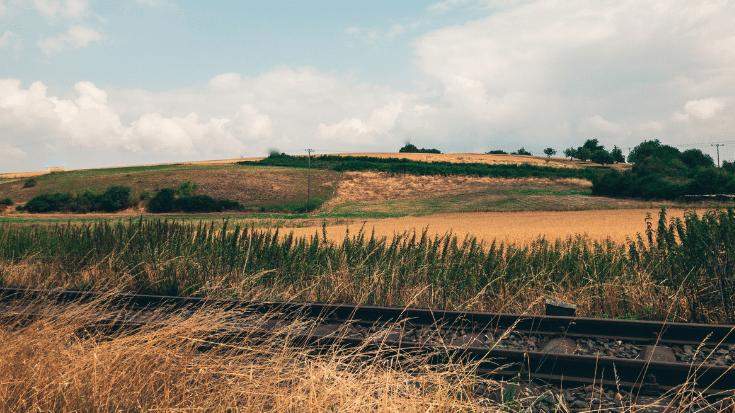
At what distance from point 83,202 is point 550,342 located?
73.0 meters

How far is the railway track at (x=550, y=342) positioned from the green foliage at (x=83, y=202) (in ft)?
215

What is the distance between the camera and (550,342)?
539cm

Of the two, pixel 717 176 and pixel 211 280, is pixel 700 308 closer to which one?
pixel 211 280

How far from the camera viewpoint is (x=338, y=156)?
3942 inches

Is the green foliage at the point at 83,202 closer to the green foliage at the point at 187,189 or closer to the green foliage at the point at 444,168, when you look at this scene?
the green foliage at the point at 187,189

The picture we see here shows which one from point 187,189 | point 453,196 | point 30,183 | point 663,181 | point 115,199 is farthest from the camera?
point 30,183

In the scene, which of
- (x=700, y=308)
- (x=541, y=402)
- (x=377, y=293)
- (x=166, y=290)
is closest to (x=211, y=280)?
(x=166, y=290)

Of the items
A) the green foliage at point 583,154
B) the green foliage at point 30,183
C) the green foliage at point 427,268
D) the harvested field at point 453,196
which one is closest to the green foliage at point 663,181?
the harvested field at point 453,196

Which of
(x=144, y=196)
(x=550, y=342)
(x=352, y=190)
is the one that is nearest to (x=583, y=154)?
(x=352, y=190)

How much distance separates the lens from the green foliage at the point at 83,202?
62.8 meters

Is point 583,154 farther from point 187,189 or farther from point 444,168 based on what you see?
point 187,189

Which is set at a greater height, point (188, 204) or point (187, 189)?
point (187, 189)

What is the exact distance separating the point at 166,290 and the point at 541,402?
280 inches

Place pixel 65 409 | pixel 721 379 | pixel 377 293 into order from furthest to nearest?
pixel 377 293, pixel 721 379, pixel 65 409
